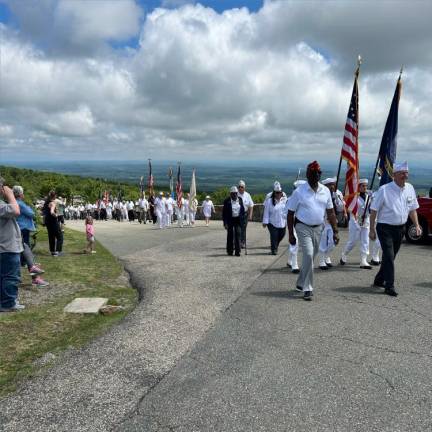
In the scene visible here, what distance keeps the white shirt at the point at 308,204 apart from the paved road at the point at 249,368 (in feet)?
3.86

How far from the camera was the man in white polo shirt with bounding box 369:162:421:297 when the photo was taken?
687 centimetres

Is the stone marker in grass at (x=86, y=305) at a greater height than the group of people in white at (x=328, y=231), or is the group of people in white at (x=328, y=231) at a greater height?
the group of people in white at (x=328, y=231)

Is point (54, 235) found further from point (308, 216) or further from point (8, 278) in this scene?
point (308, 216)

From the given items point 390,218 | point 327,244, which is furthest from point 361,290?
point 327,244

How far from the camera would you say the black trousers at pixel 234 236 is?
1098 cm

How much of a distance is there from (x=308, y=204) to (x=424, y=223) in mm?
7710

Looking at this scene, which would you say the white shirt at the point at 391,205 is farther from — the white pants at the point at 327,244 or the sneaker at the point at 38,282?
the sneaker at the point at 38,282

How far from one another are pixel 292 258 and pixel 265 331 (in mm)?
3778

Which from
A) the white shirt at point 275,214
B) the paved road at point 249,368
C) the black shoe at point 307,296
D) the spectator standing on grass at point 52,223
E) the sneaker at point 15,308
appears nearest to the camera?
the paved road at point 249,368

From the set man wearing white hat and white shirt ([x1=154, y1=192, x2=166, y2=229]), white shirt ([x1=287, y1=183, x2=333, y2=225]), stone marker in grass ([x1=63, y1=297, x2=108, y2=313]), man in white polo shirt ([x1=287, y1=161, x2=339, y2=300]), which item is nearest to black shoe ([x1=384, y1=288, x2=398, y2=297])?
man in white polo shirt ([x1=287, y1=161, x2=339, y2=300])

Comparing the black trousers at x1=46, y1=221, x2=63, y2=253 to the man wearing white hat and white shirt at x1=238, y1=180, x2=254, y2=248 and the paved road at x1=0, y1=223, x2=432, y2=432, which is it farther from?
the paved road at x1=0, y1=223, x2=432, y2=432

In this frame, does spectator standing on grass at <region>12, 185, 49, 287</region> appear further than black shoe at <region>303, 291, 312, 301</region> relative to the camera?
Yes

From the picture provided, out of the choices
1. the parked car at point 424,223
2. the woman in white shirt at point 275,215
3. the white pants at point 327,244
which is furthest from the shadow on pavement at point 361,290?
the parked car at point 424,223

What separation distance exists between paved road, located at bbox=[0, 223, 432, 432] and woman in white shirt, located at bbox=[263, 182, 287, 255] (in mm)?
3992
